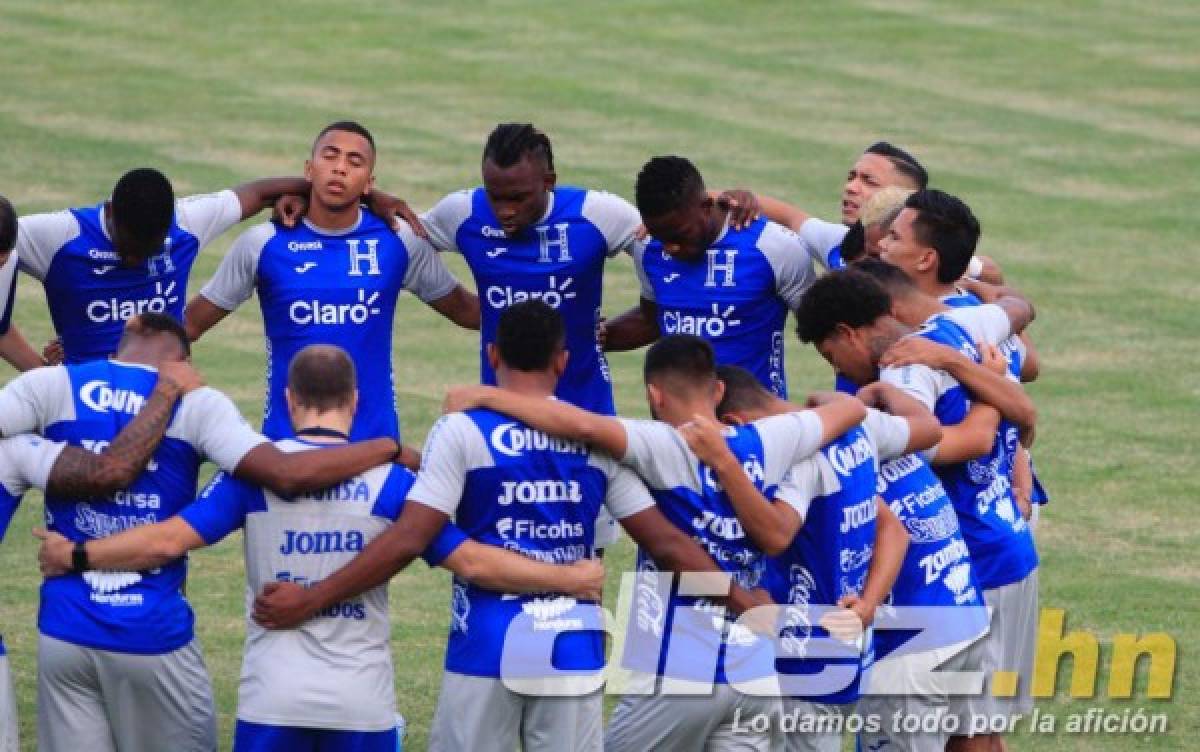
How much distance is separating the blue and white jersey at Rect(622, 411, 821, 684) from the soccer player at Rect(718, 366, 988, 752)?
0.64m

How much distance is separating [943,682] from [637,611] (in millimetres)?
1408

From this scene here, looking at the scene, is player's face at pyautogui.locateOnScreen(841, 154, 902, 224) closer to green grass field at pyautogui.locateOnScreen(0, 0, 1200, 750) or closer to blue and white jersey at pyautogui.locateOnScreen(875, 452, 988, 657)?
blue and white jersey at pyautogui.locateOnScreen(875, 452, 988, 657)

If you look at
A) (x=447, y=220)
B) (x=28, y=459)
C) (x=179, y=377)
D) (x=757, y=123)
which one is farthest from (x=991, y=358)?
(x=757, y=123)

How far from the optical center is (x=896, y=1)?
32.0m

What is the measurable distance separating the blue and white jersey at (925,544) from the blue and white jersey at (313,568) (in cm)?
188

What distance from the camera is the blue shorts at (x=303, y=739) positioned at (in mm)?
8180

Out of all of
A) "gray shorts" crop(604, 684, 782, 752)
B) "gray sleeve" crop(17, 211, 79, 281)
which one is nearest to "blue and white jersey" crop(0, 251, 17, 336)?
"gray sleeve" crop(17, 211, 79, 281)

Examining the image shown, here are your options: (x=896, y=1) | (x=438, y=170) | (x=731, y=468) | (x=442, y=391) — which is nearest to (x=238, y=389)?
(x=442, y=391)

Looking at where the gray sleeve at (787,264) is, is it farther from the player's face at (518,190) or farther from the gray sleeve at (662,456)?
the gray sleeve at (662,456)

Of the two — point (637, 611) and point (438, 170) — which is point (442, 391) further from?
point (637, 611)

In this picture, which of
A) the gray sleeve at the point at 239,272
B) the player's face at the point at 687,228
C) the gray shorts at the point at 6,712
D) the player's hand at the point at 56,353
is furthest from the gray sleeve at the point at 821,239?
the gray shorts at the point at 6,712

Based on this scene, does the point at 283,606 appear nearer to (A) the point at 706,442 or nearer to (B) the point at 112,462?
(B) the point at 112,462

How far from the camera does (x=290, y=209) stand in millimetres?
10930

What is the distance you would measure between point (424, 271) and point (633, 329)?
3.60ft
